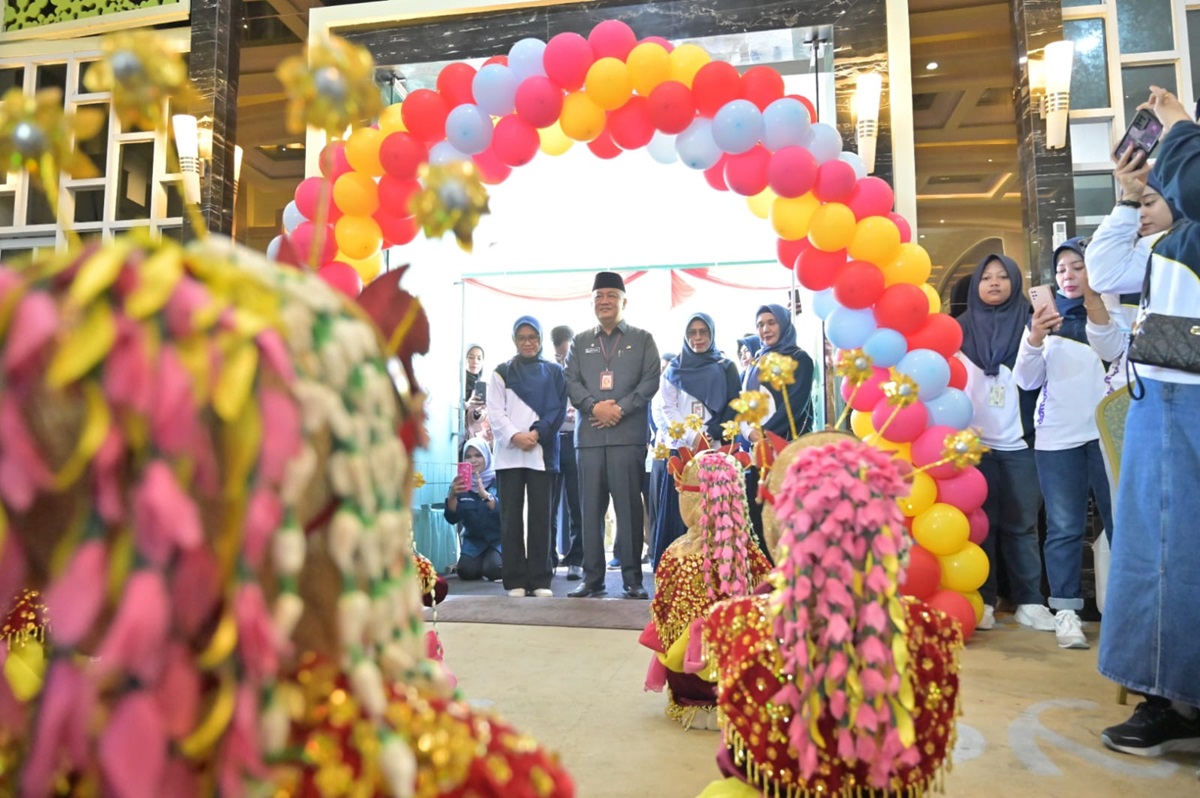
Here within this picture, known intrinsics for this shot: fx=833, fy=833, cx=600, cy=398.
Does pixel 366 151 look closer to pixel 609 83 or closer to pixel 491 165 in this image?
pixel 491 165

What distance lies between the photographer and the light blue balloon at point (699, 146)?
3.51m

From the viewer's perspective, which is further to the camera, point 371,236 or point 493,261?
point 493,261

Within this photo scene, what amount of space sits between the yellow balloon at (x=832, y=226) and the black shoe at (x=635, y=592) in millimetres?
2404

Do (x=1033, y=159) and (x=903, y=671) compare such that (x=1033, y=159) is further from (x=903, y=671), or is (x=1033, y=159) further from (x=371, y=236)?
(x=903, y=671)

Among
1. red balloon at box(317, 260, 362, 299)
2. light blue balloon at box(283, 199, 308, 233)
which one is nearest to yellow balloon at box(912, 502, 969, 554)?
red balloon at box(317, 260, 362, 299)

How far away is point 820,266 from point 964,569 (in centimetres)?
145

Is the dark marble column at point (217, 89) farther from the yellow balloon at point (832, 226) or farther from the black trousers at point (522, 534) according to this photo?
the yellow balloon at point (832, 226)

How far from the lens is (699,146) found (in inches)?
139

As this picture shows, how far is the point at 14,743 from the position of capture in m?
0.59

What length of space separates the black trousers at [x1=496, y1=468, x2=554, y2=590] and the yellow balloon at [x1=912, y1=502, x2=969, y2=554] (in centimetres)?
242

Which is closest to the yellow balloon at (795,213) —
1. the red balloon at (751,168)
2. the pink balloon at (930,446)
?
the red balloon at (751,168)

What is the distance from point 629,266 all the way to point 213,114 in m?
4.04

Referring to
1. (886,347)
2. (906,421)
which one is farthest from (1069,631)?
(886,347)

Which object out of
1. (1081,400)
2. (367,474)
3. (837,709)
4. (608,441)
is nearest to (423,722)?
(367,474)
